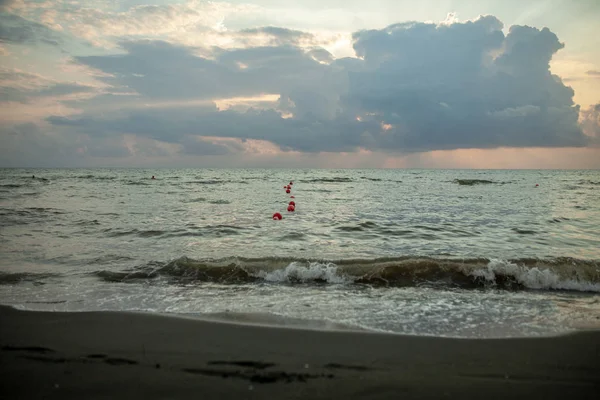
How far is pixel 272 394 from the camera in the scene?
3.03 meters

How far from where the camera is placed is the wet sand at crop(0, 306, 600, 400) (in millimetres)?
3109

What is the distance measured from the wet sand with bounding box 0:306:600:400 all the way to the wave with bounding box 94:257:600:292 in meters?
2.72

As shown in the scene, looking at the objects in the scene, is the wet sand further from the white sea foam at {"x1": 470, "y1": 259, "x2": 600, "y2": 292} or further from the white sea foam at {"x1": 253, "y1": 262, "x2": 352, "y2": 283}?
the white sea foam at {"x1": 470, "y1": 259, "x2": 600, "y2": 292}

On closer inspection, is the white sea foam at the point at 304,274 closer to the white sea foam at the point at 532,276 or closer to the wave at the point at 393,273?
the wave at the point at 393,273

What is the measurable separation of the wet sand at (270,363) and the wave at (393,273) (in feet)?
8.91

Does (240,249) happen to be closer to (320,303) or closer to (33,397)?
(320,303)

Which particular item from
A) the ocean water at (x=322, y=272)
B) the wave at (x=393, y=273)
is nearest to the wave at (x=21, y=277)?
the ocean water at (x=322, y=272)

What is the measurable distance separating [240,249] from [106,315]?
4.74 meters

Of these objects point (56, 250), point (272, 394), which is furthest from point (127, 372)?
point (56, 250)

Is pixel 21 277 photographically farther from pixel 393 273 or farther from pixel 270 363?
pixel 393 273

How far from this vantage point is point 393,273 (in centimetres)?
754

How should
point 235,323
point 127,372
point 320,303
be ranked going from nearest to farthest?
1. point 127,372
2. point 235,323
3. point 320,303

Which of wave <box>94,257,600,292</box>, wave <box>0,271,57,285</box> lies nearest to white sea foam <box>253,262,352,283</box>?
wave <box>94,257,600,292</box>

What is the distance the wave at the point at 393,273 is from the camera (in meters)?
7.12
